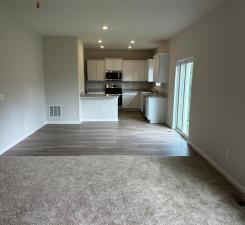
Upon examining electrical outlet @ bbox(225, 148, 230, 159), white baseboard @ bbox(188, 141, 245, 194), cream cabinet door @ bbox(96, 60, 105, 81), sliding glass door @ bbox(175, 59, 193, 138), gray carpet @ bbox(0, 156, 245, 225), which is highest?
cream cabinet door @ bbox(96, 60, 105, 81)

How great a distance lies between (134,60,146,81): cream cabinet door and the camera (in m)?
9.06

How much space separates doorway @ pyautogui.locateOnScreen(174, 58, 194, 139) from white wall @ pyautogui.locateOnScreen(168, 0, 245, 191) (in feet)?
2.16

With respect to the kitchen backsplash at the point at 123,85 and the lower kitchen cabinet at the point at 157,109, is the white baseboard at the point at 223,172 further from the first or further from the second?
the kitchen backsplash at the point at 123,85

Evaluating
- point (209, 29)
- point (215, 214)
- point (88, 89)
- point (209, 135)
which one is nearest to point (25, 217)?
point (215, 214)

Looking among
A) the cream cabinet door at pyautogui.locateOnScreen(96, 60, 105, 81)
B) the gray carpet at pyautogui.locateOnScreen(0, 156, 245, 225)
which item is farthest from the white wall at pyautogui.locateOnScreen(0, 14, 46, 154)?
the cream cabinet door at pyautogui.locateOnScreen(96, 60, 105, 81)

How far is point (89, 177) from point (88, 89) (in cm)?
675

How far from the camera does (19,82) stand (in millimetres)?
4754

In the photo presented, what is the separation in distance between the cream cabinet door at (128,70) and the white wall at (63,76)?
3.12 metres

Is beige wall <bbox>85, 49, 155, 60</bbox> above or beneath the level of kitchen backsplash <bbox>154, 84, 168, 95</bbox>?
above

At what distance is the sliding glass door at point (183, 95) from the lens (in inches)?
206

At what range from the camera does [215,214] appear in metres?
2.21

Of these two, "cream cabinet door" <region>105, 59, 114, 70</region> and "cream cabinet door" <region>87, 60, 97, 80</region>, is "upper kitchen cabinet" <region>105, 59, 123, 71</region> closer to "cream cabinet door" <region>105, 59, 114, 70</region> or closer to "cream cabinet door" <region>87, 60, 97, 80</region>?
"cream cabinet door" <region>105, 59, 114, 70</region>

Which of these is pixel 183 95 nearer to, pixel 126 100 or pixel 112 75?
pixel 126 100

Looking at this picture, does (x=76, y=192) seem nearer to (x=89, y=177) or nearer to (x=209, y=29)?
(x=89, y=177)
